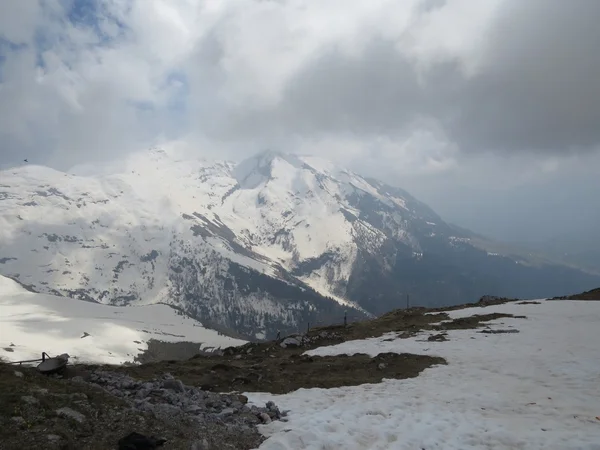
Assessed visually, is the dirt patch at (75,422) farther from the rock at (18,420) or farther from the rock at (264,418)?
the rock at (264,418)

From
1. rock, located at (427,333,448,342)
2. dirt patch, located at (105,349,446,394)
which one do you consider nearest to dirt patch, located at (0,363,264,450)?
dirt patch, located at (105,349,446,394)

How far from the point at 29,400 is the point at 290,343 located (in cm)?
2870

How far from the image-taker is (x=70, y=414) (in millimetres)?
11523

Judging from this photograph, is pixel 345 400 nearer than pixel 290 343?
Yes

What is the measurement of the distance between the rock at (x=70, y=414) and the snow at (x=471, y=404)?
17.0 feet

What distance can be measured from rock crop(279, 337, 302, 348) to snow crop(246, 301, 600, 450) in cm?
919

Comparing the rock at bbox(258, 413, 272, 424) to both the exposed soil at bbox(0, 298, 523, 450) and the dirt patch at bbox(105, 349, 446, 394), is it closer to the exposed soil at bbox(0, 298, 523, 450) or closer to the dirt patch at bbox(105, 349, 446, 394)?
the exposed soil at bbox(0, 298, 523, 450)

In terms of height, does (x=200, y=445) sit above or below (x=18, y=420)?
below

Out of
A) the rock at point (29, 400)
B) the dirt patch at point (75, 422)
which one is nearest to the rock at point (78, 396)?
the dirt patch at point (75, 422)

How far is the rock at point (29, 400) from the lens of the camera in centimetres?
1153

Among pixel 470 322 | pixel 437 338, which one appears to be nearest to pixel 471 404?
pixel 437 338

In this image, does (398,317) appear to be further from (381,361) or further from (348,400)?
(348,400)

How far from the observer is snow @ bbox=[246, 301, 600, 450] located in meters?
13.1

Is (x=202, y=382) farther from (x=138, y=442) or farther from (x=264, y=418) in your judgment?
(x=138, y=442)
